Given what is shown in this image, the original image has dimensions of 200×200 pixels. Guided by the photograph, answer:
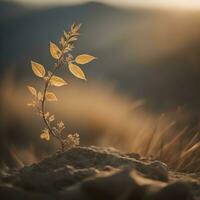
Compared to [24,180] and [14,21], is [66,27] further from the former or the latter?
[24,180]

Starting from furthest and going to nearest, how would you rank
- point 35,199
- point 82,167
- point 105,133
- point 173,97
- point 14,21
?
point 14,21 < point 173,97 < point 105,133 < point 82,167 < point 35,199

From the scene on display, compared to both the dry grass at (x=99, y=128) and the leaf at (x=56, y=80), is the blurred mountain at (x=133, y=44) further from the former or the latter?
the leaf at (x=56, y=80)

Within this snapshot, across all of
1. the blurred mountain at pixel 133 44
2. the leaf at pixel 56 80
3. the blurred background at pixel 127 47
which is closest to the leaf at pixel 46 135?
the leaf at pixel 56 80

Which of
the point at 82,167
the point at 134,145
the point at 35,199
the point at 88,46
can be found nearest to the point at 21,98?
the point at 134,145

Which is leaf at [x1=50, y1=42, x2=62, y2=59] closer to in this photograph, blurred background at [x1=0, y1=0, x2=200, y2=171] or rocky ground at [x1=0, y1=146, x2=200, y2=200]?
rocky ground at [x1=0, y1=146, x2=200, y2=200]

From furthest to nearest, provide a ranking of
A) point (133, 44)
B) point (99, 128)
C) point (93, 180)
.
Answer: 1. point (133, 44)
2. point (99, 128)
3. point (93, 180)

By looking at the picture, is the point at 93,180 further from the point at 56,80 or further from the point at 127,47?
the point at 127,47

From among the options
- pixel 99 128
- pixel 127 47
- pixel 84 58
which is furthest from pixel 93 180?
pixel 127 47
